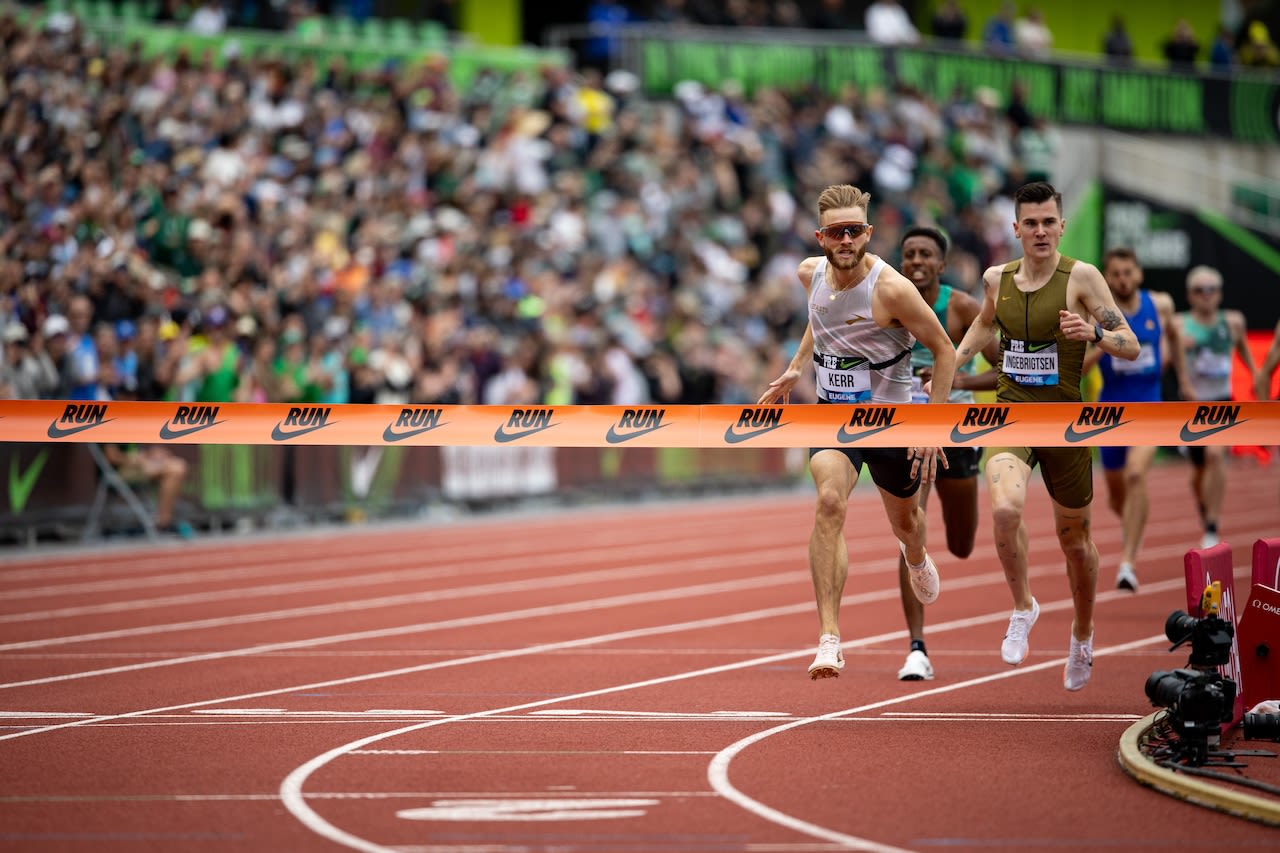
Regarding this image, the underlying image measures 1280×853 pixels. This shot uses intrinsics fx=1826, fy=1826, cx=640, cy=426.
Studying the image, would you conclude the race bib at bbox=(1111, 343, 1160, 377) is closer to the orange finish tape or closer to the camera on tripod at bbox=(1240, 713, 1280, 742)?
the orange finish tape

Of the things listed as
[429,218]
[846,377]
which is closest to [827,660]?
[846,377]

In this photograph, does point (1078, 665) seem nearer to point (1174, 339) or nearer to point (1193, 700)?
point (1193, 700)

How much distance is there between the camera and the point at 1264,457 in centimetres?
1352

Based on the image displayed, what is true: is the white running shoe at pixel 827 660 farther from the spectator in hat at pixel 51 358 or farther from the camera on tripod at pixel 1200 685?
the spectator in hat at pixel 51 358

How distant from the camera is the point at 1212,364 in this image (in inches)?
617

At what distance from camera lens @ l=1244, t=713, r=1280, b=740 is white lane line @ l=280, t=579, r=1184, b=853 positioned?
6.80 ft

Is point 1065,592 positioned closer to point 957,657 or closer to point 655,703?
point 957,657

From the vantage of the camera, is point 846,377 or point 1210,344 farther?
point 1210,344

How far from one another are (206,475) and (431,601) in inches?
226

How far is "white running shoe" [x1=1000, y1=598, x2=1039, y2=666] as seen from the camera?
367 inches

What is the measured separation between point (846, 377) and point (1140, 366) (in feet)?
15.3

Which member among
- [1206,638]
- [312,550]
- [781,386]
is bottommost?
[312,550]

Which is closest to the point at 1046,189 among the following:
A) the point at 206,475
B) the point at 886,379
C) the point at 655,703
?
the point at 886,379

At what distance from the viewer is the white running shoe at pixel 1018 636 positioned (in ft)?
30.6
